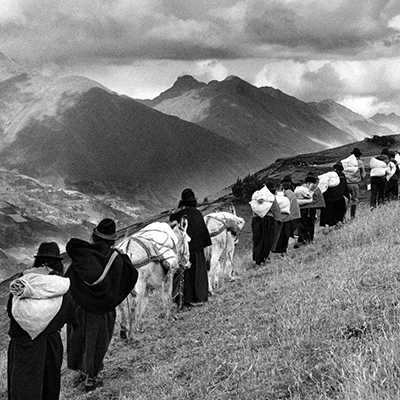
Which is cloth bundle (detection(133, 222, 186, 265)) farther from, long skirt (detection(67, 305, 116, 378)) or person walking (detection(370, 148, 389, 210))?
person walking (detection(370, 148, 389, 210))

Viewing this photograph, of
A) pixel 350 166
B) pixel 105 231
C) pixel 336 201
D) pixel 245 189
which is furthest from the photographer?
pixel 245 189

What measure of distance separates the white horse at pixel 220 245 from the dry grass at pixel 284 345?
2.86 metres

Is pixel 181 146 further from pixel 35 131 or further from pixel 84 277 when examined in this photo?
pixel 84 277

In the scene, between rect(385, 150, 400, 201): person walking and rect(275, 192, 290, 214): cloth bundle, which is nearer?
rect(275, 192, 290, 214): cloth bundle

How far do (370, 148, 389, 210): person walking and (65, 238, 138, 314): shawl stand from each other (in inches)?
469

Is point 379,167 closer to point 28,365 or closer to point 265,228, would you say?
point 265,228

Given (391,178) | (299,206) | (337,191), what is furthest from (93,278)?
(391,178)

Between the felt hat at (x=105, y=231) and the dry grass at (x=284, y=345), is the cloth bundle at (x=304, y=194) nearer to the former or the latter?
the dry grass at (x=284, y=345)

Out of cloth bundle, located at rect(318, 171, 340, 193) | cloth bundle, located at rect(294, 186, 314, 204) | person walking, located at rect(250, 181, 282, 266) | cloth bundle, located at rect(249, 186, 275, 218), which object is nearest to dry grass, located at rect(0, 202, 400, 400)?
cloth bundle, located at rect(249, 186, 275, 218)

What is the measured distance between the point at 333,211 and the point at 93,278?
430 inches

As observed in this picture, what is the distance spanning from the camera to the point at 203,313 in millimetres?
9656

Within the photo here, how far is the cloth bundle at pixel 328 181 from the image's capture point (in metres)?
16.4

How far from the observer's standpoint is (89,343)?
7215mm

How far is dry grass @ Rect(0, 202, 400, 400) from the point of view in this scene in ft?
15.2
